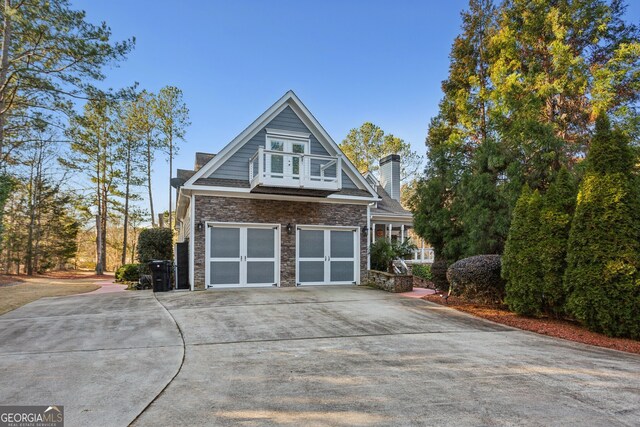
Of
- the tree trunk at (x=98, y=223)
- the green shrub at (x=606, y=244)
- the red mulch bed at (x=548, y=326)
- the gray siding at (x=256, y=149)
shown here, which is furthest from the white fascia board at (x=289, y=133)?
the tree trunk at (x=98, y=223)

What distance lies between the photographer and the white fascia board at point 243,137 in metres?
11.3

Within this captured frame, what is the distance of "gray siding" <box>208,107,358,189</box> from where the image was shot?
38.3 feet

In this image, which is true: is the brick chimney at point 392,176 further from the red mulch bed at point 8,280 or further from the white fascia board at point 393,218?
the red mulch bed at point 8,280

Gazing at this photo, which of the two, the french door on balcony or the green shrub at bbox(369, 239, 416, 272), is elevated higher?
→ the french door on balcony

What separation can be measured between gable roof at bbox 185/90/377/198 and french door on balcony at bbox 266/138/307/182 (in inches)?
27.0

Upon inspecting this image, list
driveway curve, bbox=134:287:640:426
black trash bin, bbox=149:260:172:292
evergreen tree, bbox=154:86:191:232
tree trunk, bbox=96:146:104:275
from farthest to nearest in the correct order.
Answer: evergreen tree, bbox=154:86:191:232
tree trunk, bbox=96:146:104:275
black trash bin, bbox=149:260:172:292
driveway curve, bbox=134:287:640:426

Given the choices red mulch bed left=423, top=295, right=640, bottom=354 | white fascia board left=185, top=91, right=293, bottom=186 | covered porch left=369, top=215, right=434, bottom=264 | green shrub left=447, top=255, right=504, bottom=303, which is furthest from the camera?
covered porch left=369, top=215, right=434, bottom=264

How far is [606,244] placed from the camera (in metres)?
6.17

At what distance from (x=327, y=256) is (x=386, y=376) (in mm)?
8676

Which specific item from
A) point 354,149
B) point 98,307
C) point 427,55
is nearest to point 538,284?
point 98,307

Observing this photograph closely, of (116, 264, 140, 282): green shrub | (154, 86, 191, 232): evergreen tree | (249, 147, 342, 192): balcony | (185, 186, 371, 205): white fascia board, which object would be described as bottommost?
(116, 264, 140, 282): green shrub

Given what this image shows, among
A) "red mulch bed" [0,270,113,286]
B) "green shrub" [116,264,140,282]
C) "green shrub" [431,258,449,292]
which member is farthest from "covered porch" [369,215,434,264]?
"red mulch bed" [0,270,113,286]

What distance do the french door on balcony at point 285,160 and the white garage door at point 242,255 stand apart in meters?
1.88
